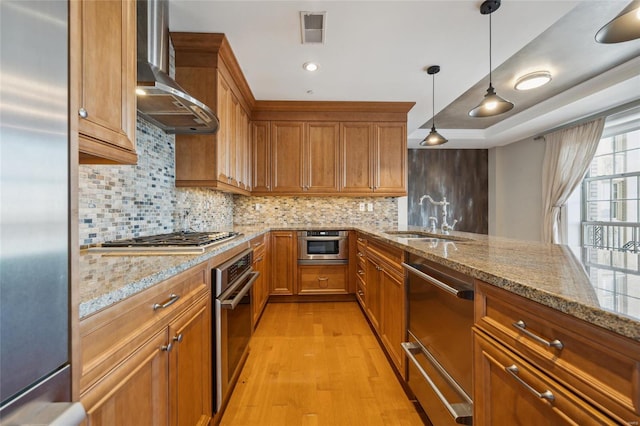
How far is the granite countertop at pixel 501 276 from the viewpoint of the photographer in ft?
1.91

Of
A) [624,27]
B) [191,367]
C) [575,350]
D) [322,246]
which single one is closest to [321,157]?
[322,246]

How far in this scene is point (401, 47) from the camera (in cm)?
252

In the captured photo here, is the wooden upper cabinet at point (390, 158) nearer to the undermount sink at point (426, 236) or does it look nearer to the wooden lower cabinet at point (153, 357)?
the undermount sink at point (426, 236)

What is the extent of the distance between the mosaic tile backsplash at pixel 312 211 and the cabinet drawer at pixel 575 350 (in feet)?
11.2

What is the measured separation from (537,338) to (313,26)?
7.82 ft

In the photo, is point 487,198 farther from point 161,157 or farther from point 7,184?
point 7,184

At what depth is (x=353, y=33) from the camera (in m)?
2.32

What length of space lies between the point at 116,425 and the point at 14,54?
0.82 m

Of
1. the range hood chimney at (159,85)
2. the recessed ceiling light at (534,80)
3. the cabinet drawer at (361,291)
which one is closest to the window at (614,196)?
the recessed ceiling light at (534,80)

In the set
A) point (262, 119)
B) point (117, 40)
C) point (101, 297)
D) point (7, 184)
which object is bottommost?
point (101, 297)

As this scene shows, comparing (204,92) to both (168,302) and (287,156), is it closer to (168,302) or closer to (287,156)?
(287,156)

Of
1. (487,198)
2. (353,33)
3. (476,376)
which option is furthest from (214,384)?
(487,198)

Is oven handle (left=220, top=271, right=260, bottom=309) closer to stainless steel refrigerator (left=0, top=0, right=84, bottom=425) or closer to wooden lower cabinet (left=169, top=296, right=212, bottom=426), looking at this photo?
wooden lower cabinet (left=169, top=296, right=212, bottom=426)

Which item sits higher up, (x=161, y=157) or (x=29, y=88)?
(x=161, y=157)
